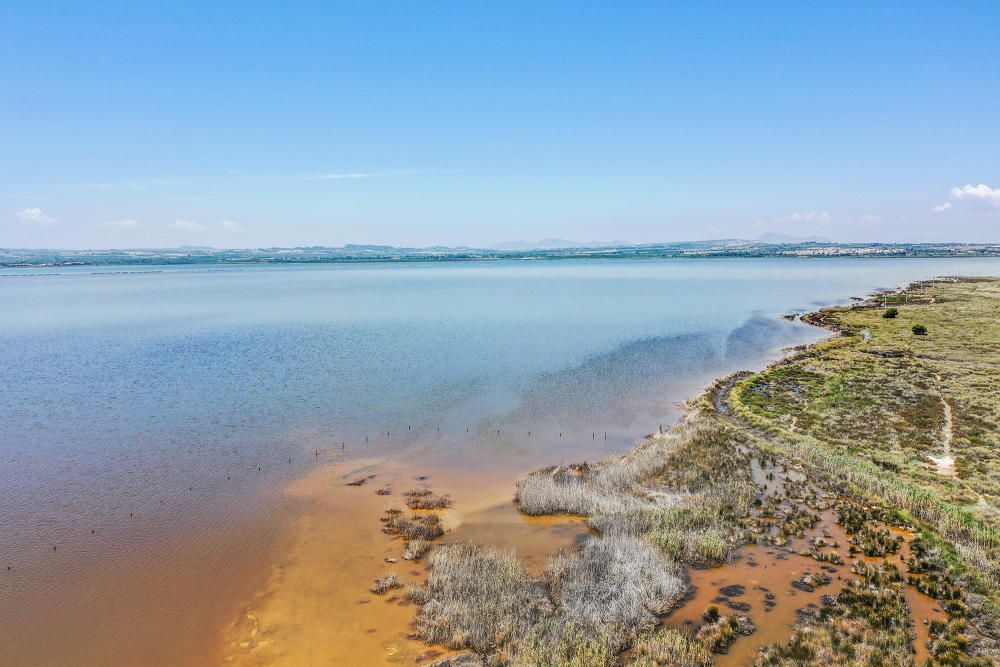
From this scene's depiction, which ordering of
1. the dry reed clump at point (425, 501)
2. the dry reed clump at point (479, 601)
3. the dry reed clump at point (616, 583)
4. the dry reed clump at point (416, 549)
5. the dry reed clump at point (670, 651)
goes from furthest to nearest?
the dry reed clump at point (425, 501) < the dry reed clump at point (416, 549) < the dry reed clump at point (616, 583) < the dry reed clump at point (479, 601) < the dry reed clump at point (670, 651)

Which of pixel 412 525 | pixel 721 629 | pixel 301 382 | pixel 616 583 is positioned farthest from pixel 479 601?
pixel 301 382

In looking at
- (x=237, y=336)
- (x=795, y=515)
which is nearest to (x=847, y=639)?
(x=795, y=515)

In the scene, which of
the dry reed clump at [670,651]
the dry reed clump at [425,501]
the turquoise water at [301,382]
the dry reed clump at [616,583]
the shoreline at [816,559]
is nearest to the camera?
the dry reed clump at [670,651]

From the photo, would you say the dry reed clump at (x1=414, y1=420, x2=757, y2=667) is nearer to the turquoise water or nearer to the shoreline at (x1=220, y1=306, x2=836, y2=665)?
the shoreline at (x1=220, y1=306, x2=836, y2=665)

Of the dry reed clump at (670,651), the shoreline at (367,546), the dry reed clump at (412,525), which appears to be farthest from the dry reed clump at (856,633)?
the dry reed clump at (412,525)

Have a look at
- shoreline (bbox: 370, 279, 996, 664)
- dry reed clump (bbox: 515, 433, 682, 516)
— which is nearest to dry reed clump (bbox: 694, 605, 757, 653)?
shoreline (bbox: 370, 279, 996, 664)

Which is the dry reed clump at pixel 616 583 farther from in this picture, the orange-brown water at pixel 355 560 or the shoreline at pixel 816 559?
the orange-brown water at pixel 355 560

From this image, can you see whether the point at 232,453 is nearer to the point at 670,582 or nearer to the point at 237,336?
the point at 670,582

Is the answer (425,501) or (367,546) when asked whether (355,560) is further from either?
(425,501)
